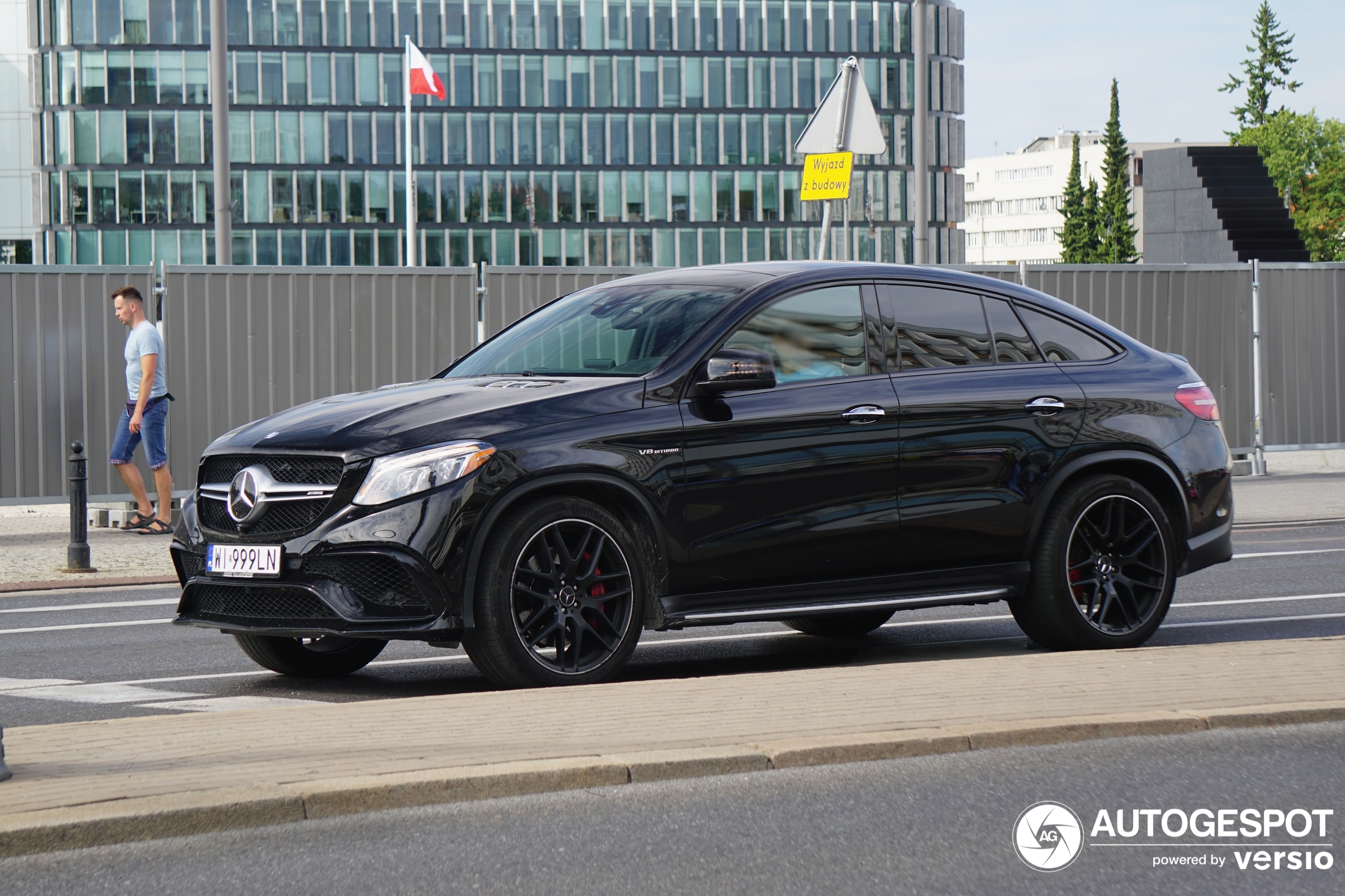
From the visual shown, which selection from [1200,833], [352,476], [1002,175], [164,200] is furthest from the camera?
[1002,175]

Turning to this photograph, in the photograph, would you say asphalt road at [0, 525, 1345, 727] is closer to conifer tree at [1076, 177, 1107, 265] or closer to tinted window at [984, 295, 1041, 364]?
tinted window at [984, 295, 1041, 364]

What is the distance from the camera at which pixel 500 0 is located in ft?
265

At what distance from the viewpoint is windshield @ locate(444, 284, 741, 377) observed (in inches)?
287

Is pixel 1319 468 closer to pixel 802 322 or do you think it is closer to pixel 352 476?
pixel 802 322

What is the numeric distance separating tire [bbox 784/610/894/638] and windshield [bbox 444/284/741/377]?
2055 millimetres

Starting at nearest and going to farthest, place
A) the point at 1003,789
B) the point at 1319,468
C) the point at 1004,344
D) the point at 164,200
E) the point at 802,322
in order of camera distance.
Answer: the point at 1003,789 < the point at 802,322 < the point at 1004,344 < the point at 1319,468 < the point at 164,200

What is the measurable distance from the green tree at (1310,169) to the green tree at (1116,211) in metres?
9.14

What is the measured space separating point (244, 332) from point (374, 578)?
33.0 ft

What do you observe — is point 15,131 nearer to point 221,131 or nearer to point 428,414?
point 221,131

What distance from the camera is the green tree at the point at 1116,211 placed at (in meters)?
111

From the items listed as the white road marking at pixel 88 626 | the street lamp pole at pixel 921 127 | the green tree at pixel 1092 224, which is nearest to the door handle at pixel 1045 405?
the white road marking at pixel 88 626

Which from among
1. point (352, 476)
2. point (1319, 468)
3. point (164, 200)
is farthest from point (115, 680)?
point (164, 200)

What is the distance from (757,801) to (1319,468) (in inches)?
708

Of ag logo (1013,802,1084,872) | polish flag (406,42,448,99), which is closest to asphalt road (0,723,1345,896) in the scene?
ag logo (1013,802,1084,872)
